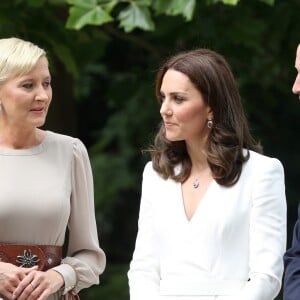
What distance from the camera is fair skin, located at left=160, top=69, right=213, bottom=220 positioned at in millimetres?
5078

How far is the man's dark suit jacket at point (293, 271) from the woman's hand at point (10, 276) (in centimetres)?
112

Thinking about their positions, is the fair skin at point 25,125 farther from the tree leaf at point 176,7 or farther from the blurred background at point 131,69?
the tree leaf at point 176,7

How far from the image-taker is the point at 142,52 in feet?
34.8

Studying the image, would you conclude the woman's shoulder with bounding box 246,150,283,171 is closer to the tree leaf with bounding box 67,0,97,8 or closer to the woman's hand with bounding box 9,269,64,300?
the woman's hand with bounding box 9,269,64,300

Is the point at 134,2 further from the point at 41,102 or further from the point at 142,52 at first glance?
the point at 142,52

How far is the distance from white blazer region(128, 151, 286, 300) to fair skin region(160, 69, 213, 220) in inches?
2.4

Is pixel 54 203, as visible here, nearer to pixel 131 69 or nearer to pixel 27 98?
pixel 27 98

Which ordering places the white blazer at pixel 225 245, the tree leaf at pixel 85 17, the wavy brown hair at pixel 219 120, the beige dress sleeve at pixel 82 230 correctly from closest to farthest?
the white blazer at pixel 225 245, the wavy brown hair at pixel 219 120, the beige dress sleeve at pixel 82 230, the tree leaf at pixel 85 17

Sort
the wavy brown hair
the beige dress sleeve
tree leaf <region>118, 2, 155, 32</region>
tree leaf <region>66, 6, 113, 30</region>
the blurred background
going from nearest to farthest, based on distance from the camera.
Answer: the wavy brown hair
the beige dress sleeve
tree leaf <region>66, 6, 113, 30</region>
tree leaf <region>118, 2, 155, 32</region>
the blurred background

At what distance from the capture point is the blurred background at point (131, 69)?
7.81 metres

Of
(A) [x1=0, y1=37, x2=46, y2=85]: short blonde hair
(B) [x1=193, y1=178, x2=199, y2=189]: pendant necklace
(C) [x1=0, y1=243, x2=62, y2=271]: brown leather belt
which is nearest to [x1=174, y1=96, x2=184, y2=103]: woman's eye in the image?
(B) [x1=193, y1=178, x2=199, y2=189]: pendant necklace

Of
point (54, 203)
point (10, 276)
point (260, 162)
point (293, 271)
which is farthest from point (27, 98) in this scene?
point (293, 271)

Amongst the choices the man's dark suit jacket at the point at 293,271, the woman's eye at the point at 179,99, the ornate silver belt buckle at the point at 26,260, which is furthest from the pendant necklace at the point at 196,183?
the ornate silver belt buckle at the point at 26,260

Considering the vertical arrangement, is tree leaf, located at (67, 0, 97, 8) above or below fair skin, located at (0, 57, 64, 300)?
above
